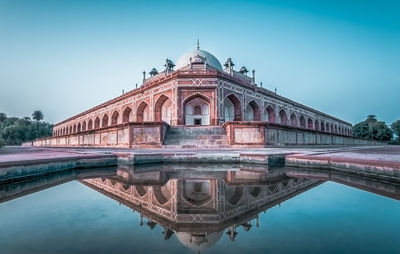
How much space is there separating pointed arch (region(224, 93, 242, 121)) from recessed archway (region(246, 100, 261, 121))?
1.93 metres

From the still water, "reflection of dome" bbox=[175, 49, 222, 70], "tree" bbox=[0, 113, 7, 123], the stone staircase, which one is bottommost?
the still water

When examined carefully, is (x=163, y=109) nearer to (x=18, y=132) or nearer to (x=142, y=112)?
(x=142, y=112)

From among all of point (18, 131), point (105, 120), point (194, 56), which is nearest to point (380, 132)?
point (194, 56)

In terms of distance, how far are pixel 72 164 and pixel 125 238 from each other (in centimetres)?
295

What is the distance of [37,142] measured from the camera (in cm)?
3017

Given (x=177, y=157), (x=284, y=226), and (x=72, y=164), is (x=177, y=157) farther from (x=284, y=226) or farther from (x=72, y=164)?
Answer: (x=284, y=226)

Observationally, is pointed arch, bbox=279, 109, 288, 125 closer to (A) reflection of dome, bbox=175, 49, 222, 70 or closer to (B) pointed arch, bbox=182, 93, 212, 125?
(A) reflection of dome, bbox=175, 49, 222, 70

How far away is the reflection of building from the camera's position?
1292mm

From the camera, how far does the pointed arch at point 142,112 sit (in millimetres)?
19862

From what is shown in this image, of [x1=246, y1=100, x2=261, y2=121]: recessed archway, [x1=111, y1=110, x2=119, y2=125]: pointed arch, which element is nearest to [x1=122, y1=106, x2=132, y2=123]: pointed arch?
[x1=111, y1=110, x2=119, y2=125]: pointed arch

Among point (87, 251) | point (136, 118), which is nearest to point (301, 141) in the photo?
point (87, 251)

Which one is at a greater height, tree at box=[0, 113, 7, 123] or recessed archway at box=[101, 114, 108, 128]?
tree at box=[0, 113, 7, 123]

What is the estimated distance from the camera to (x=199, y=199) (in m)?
1.89

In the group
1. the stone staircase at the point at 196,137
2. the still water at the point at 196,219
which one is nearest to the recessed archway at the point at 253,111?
the stone staircase at the point at 196,137
